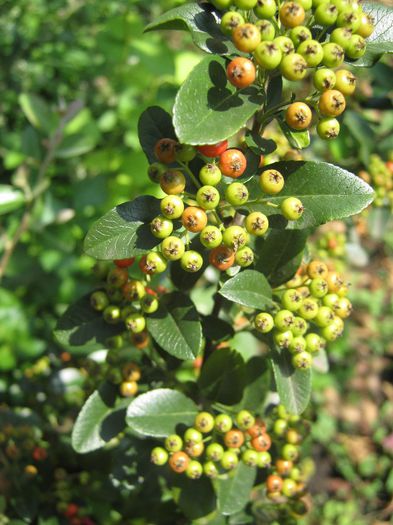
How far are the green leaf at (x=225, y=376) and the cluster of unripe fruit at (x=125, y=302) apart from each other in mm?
188

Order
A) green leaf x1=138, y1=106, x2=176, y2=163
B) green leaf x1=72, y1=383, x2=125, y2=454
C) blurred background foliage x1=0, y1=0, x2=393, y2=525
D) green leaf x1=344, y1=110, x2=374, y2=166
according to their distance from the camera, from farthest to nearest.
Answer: green leaf x1=344, y1=110, x2=374, y2=166 → blurred background foliage x1=0, y1=0, x2=393, y2=525 → green leaf x1=72, y1=383, x2=125, y2=454 → green leaf x1=138, y1=106, x2=176, y2=163

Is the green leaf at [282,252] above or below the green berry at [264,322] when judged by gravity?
above

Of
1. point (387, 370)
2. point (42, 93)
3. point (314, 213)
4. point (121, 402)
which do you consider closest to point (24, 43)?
point (42, 93)

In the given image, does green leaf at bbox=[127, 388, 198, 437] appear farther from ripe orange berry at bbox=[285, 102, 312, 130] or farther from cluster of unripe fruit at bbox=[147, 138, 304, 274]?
ripe orange berry at bbox=[285, 102, 312, 130]

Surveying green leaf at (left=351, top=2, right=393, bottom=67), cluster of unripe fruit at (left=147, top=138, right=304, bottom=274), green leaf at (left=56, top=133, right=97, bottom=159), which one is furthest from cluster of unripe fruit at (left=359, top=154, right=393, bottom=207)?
green leaf at (left=56, top=133, right=97, bottom=159)

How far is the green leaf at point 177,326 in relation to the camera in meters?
1.23

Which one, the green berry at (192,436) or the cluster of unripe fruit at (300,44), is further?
the green berry at (192,436)

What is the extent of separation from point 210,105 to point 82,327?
2.06ft

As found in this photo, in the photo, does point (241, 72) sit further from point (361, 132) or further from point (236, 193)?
point (361, 132)

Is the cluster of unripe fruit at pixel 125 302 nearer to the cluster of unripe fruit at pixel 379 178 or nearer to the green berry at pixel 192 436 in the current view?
the green berry at pixel 192 436

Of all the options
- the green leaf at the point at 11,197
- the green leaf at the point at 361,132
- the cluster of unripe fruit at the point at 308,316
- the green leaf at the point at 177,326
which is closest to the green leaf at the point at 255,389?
the cluster of unripe fruit at the point at 308,316

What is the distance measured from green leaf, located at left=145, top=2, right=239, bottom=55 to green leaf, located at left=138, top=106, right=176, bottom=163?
0.18m

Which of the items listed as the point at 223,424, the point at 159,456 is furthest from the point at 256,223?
the point at 159,456

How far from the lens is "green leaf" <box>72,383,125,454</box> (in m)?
1.42
